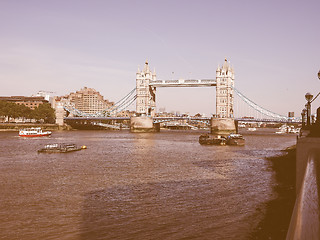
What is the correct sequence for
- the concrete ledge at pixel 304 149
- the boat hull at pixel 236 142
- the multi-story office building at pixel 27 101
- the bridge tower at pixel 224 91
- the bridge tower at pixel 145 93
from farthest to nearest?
the multi-story office building at pixel 27 101 < the bridge tower at pixel 145 93 < the bridge tower at pixel 224 91 < the boat hull at pixel 236 142 < the concrete ledge at pixel 304 149

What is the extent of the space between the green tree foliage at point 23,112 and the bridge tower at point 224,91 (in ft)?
208

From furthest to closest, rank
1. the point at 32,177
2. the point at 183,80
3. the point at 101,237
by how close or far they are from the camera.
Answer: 1. the point at 183,80
2. the point at 32,177
3. the point at 101,237

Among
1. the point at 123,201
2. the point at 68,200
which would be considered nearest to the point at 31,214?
the point at 68,200

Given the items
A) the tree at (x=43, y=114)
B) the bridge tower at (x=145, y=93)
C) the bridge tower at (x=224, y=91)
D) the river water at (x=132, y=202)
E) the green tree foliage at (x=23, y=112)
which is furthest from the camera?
the bridge tower at (x=145, y=93)

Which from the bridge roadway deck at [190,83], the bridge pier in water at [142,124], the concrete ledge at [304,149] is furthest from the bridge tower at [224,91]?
the concrete ledge at [304,149]

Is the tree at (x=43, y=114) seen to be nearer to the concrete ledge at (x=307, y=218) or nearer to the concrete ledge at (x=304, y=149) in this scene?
the concrete ledge at (x=304, y=149)

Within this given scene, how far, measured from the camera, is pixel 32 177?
74.4ft

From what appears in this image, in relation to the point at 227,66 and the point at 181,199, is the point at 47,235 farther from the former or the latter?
the point at 227,66

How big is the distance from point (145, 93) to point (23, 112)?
44659 millimetres

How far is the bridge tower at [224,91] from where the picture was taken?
118 m

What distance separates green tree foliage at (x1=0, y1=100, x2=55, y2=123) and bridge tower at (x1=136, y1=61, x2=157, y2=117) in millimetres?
34146

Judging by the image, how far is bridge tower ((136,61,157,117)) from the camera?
12862 centimetres

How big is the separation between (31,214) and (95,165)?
15.8 metres

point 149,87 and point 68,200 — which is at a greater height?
point 149,87
